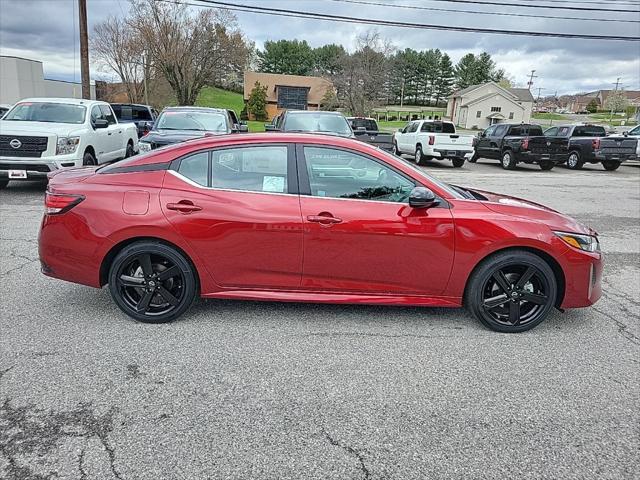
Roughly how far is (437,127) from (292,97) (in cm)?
4375

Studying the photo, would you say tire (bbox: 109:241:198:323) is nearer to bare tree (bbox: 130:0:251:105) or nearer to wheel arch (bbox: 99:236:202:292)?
wheel arch (bbox: 99:236:202:292)

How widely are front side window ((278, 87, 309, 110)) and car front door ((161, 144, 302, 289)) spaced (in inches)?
2317

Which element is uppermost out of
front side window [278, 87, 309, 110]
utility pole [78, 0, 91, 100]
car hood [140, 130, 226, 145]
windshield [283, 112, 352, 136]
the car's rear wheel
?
front side window [278, 87, 309, 110]

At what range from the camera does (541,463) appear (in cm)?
254

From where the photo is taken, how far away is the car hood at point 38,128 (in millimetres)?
9384

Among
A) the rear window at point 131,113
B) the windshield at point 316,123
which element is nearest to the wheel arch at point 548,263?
the windshield at point 316,123

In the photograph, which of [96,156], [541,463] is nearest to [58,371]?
[541,463]

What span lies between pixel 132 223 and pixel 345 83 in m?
51.6

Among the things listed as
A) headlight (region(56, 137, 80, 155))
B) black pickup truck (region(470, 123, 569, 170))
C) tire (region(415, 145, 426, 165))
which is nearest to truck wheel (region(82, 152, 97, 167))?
headlight (region(56, 137, 80, 155))

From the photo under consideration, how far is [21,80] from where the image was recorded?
44.2m

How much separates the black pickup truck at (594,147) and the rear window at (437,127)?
395cm

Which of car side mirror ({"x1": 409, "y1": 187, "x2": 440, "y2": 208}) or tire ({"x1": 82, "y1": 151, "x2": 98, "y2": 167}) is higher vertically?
car side mirror ({"x1": 409, "y1": 187, "x2": 440, "y2": 208})

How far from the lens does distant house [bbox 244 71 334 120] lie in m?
61.1

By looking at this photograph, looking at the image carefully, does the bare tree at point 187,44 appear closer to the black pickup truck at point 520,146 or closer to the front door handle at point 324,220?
the black pickup truck at point 520,146
